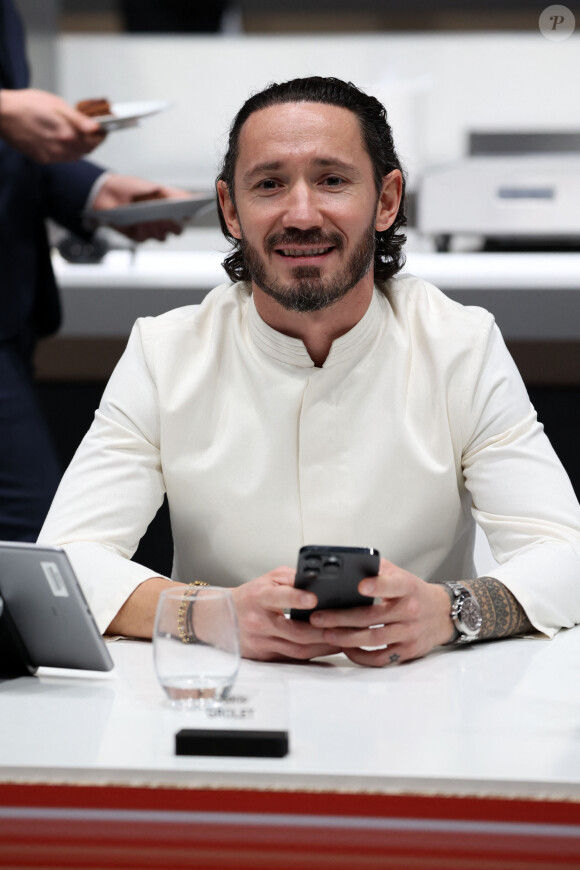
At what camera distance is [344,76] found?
12.5 ft

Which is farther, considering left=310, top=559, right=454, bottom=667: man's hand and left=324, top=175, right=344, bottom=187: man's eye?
left=324, top=175, right=344, bottom=187: man's eye

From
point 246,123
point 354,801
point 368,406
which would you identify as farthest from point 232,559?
point 354,801

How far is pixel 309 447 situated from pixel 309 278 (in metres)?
0.23

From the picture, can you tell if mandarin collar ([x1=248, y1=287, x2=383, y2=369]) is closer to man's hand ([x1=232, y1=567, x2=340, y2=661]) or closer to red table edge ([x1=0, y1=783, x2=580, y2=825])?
man's hand ([x1=232, y1=567, x2=340, y2=661])

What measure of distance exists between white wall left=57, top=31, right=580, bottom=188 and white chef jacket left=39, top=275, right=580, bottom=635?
89.7 inches

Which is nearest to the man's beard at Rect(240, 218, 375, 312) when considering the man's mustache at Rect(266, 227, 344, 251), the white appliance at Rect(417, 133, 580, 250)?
the man's mustache at Rect(266, 227, 344, 251)

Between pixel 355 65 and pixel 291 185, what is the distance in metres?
2.50

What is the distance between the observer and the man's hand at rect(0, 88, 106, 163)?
2094mm

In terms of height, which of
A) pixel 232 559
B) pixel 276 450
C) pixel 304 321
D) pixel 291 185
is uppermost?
pixel 291 185

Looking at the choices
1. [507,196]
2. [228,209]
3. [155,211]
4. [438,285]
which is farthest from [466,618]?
[507,196]

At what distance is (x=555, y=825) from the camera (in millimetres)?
796

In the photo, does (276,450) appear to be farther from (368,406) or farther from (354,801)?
(354,801)

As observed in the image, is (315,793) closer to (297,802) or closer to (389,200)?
(297,802)

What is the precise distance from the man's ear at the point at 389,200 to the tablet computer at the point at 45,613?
0.80 m
